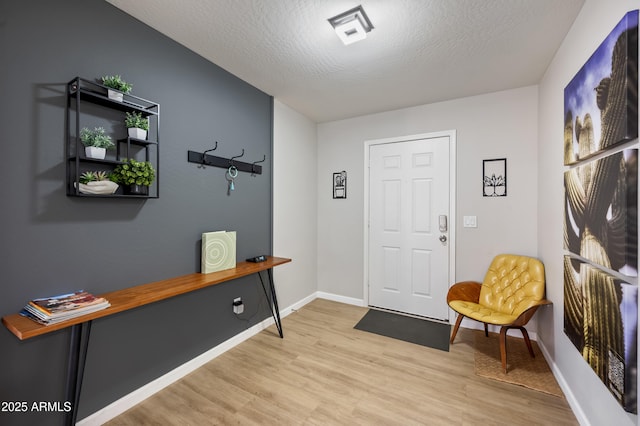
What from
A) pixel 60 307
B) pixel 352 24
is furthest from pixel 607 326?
pixel 60 307

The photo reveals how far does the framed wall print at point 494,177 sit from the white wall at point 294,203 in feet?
6.87

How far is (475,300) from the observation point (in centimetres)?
281

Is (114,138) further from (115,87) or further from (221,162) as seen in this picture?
(221,162)

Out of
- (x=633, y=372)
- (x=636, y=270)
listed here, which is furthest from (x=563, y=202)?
(x=633, y=372)

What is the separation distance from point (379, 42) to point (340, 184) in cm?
196

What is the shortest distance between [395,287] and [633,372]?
2.35 m

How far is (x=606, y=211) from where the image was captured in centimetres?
132

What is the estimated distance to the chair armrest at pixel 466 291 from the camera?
278 centimetres

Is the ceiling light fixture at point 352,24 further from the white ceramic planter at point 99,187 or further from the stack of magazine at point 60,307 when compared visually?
the stack of magazine at point 60,307

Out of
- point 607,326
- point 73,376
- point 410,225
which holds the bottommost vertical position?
point 73,376

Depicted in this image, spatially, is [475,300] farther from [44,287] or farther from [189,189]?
[44,287]

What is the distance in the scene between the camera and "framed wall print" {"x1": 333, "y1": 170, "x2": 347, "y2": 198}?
3.74 m

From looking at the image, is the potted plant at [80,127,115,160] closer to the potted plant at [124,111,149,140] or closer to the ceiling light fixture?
the potted plant at [124,111,149,140]

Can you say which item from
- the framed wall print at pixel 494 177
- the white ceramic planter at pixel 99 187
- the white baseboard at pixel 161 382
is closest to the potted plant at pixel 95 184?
the white ceramic planter at pixel 99 187
